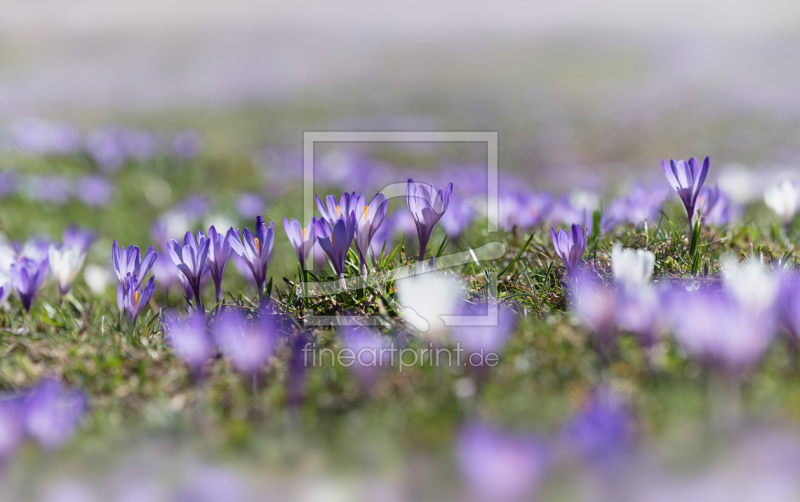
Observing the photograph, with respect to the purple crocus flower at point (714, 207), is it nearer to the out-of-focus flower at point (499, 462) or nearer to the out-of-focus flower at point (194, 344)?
the out-of-focus flower at point (499, 462)

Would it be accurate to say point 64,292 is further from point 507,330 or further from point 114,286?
point 507,330

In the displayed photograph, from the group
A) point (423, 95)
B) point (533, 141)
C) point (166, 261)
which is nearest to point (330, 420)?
point (166, 261)

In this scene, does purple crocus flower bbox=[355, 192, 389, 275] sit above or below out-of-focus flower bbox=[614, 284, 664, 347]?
above

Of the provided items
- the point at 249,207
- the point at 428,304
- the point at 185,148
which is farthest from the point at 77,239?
the point at 185,148

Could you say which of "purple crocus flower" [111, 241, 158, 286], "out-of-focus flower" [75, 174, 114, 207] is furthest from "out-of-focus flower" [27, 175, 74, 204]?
"purple crocus flower" [111, 241, 158, 286]

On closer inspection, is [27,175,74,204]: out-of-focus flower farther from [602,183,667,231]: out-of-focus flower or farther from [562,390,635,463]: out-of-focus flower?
[562,390,635,463]: out-of-focus flower
